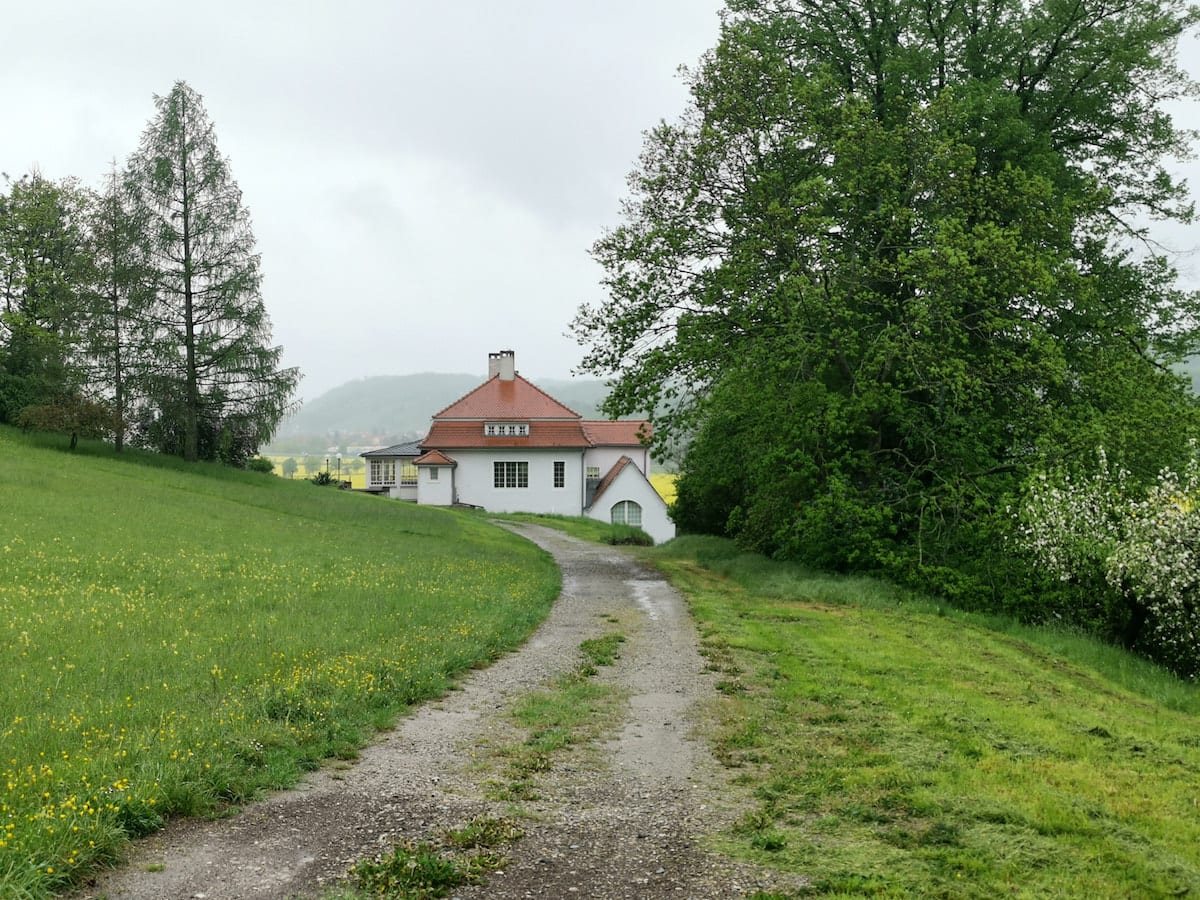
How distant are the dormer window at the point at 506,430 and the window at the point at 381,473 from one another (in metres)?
15.2

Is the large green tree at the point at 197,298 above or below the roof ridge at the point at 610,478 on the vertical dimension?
above

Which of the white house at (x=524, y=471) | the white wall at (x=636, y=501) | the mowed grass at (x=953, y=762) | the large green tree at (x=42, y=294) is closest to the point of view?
the mowed grass at (x=953, y=762)

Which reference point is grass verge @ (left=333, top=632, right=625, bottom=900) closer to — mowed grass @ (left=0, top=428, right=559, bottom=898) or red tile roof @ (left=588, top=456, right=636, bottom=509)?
mowed grass @ (left=0, top=428, right=559, bottom=898)

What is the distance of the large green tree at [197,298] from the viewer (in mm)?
40719

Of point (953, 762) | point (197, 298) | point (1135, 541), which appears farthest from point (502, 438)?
point (953, 762)

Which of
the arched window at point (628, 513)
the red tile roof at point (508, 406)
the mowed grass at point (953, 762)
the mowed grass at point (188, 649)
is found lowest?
the mowed grass at point (953, 762)

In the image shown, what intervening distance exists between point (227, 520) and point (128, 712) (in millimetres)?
18466

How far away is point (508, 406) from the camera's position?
6003cm

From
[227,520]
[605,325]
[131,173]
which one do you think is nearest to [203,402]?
[131,173]

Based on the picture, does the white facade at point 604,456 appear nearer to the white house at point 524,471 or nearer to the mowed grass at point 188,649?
the white house at point 524,471

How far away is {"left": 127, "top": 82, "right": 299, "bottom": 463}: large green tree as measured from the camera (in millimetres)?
40719

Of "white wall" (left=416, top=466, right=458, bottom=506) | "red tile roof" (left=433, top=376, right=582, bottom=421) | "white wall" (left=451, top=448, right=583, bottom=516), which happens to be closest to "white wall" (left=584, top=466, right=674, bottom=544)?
"white wall" (left=451, top=448, right=583, bottom=516)

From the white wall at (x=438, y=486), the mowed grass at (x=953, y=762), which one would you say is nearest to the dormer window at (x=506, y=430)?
the white wall at (x=438, y=486)

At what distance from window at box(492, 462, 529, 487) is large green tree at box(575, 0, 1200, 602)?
1293 inches
